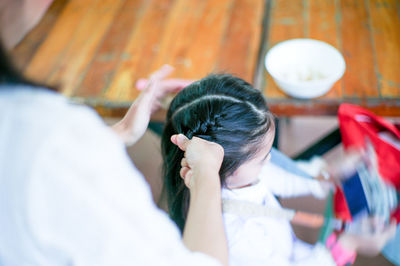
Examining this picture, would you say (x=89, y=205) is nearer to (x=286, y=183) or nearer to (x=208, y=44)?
(x=286, y=183)

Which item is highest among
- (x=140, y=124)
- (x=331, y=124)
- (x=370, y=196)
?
(x=140, y=124)

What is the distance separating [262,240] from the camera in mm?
1086

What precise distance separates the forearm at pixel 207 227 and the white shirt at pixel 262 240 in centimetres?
37

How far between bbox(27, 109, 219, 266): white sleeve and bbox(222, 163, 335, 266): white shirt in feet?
1.76

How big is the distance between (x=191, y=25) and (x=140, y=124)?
0.67 metres

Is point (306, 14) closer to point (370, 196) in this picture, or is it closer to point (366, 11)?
point (366, 11)

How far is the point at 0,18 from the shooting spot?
24.4 inches

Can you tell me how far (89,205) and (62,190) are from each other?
0.15ft

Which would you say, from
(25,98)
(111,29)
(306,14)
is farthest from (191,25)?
(25,98)

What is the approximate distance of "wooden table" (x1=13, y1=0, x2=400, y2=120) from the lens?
128 centimetres

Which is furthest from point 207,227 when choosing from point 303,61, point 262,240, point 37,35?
point 37,35

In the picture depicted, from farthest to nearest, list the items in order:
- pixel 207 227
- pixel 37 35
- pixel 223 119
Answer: pixel 37 35
pixel 223 119
pixel 207 227

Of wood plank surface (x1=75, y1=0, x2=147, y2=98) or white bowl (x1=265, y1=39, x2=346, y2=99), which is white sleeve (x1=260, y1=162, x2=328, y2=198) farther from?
wood plank surface (x1=75, y1=0, x2=147, y2=98)

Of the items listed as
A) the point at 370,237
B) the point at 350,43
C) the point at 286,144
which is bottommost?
the point at 286,144
